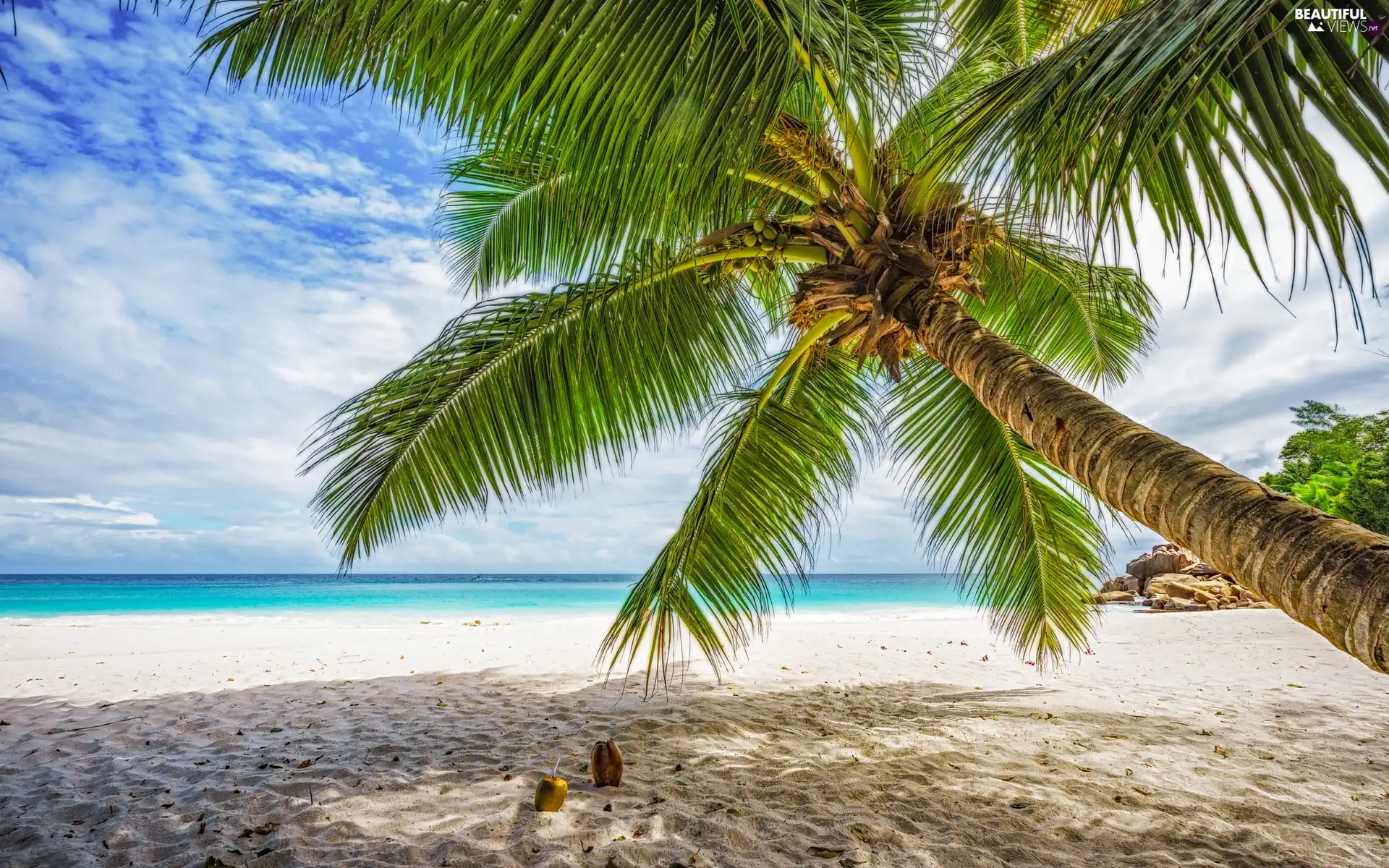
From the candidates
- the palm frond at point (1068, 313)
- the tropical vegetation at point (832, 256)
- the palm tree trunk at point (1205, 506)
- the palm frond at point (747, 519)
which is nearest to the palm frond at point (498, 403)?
the tropical vegetation at point (832, 256)

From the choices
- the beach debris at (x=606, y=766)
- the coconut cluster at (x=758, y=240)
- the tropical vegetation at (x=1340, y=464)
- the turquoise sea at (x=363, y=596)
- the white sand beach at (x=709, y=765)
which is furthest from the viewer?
the turquoise sea at (x=363, y=596)

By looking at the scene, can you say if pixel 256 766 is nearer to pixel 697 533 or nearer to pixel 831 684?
pixel 697 533

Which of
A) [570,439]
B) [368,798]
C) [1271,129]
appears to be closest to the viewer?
[1271,129]

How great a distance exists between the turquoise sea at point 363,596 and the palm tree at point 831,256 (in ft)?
52.8

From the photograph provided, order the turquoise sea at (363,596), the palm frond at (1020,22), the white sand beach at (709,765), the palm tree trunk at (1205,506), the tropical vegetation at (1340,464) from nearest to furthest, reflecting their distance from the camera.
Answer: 1. the palm tree trunk at (1205,506)
2. the white sand beach at (709,765)
3. the palm frond at (1020,22)
4. the tropical vegetation at (1340,464)
5. the turquoise sea at (363,596)

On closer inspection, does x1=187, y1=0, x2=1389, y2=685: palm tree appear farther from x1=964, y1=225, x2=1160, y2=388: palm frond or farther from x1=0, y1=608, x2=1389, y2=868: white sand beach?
x1=0, y1=608, x2=1389, y2=868: white sand beach

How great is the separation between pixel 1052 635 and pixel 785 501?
217cm

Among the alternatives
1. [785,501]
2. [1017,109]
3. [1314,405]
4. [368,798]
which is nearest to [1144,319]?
[785,501]

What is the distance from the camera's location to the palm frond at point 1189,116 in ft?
4.38

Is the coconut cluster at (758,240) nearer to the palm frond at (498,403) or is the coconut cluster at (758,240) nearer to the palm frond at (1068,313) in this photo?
the palm frond at (498,403)

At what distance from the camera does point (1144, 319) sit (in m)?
5.02
